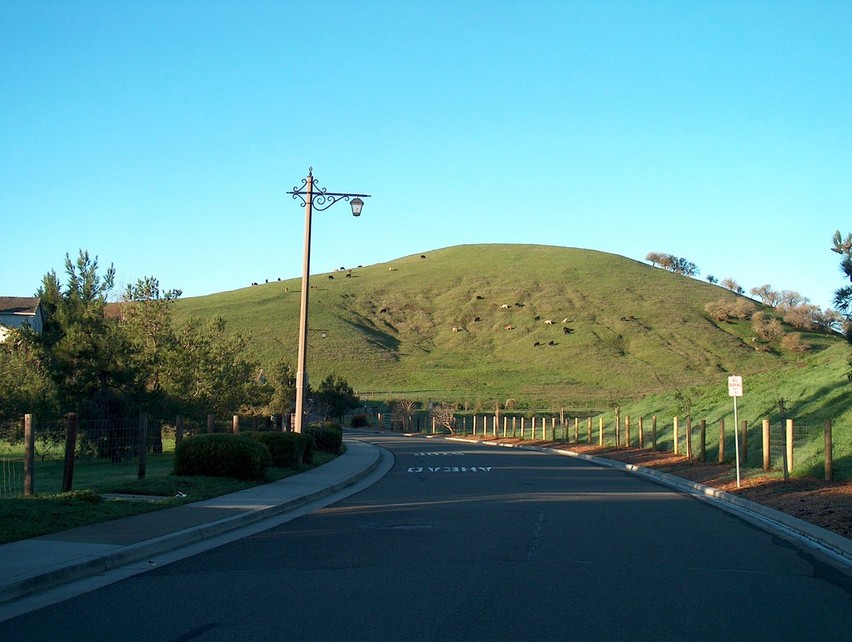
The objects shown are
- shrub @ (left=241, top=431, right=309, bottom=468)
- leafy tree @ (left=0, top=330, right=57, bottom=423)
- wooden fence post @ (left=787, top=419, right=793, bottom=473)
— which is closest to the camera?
wooden fence post @ (left=787, top=419, right=793, bottom=473)

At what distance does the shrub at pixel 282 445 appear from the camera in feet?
76.4

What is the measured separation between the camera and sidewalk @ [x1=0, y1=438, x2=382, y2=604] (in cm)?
895

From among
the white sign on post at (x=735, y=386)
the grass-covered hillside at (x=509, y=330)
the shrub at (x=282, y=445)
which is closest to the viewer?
the white sign on post at (x=735, y=386)

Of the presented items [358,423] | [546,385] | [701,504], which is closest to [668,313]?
[546,385]

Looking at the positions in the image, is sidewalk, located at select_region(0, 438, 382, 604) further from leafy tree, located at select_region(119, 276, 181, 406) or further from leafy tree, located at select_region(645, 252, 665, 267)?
leafy tree, located at select_region(645, 252, 665, 267)

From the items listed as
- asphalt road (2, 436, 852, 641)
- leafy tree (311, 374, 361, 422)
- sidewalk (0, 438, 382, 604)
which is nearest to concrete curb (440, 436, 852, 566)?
asphalt road (2, 436, 852, 641)

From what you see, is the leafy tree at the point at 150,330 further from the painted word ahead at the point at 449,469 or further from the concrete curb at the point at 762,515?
the concrete curb at the point at 762,515

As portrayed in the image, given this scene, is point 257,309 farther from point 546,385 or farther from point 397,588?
point 397,588

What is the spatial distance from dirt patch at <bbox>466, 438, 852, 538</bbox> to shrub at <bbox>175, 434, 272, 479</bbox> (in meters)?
10.7

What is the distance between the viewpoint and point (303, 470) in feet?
79.8

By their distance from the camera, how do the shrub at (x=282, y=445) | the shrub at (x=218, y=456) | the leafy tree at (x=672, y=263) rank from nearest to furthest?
the shrub at (x=218, y=456)
the shrub at (x=282, y=445)
the leafy tree at (x=672, y=263)

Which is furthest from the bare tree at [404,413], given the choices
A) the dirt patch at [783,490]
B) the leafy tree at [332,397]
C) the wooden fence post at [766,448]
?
the wooden fence post at [766,448]

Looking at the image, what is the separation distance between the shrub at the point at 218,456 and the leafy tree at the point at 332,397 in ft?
155

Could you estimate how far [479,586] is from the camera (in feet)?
29.2
